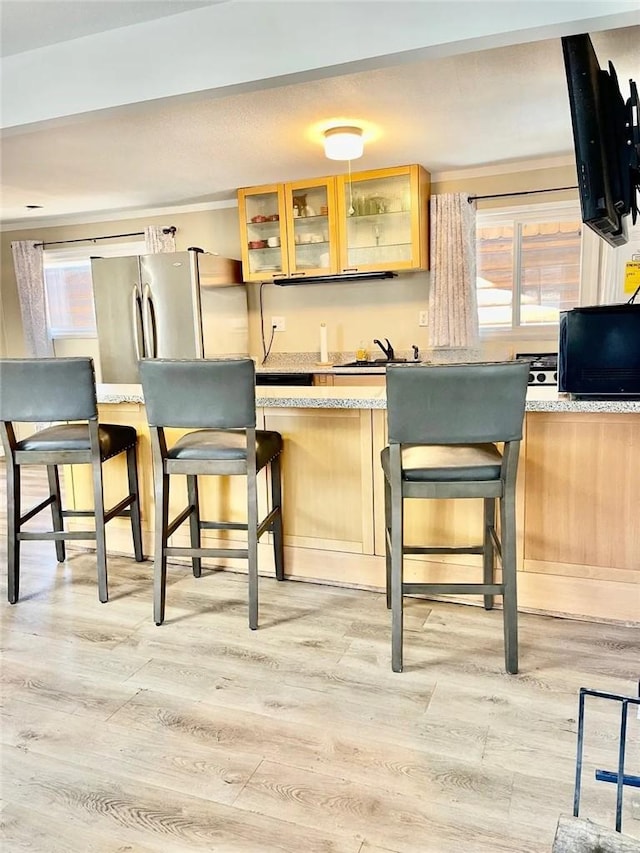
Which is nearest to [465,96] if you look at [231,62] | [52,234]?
[231,62]

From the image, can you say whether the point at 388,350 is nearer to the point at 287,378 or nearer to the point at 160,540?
the point at 287,378

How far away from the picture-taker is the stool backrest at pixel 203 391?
2.08 m

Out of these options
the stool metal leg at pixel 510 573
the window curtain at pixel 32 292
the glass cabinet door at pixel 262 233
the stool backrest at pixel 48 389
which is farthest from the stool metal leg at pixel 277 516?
the window curtain at pixel 32 292

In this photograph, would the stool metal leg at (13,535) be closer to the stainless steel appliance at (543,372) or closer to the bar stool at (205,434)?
the bar stool at (205,434)

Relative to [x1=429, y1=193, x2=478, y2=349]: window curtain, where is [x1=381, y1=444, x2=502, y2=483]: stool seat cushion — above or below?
below

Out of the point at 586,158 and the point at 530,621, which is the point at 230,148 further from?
the point at 530,621

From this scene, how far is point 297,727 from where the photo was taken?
1.68 metres

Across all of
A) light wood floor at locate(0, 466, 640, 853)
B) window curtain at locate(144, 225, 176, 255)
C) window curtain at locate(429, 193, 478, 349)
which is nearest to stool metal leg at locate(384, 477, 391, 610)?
light wood floor at locate(0, 466, 640, 853)

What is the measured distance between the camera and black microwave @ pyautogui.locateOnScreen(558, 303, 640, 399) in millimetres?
1990

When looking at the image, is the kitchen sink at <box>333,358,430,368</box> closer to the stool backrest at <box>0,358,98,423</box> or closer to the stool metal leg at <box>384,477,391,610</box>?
the stool metal leg at <box>384,477,391,610</box>

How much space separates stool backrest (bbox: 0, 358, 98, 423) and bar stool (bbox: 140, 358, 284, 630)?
0.34 meters

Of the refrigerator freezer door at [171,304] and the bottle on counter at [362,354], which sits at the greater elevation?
the refrigerator freezer door at [171,304]

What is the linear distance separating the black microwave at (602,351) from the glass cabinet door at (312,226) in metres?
2.50

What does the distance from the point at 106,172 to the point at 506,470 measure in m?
3.39
